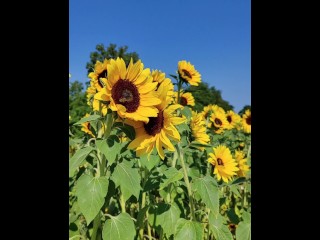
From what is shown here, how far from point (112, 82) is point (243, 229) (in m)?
0.83

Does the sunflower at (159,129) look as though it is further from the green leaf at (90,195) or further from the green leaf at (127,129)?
the green leaf at (90,195)

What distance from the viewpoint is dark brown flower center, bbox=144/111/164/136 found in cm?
129

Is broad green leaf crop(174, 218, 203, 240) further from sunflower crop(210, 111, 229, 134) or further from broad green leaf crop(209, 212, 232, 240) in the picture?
sunflower crop(210, 111, 229, 134)

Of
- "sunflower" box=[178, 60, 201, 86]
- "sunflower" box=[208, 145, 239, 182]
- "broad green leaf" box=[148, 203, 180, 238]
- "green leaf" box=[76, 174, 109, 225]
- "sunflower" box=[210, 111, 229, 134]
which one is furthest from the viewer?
"sunflower" box=[210, 111, 229, 134]

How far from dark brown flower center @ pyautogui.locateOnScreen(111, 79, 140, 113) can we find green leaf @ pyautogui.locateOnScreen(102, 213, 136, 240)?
39cm

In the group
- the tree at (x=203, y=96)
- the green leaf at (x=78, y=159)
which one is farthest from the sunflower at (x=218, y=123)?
the green leaf at (x=78, y=159)

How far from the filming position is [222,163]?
8.02 feet

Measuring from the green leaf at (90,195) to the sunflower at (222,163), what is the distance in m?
1.30

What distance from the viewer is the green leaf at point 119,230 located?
1.24 meters

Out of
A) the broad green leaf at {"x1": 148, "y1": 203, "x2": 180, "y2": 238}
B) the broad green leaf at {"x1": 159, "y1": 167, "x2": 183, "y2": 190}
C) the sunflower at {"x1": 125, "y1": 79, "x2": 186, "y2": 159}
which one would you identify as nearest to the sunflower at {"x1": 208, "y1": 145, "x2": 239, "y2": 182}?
the broad green leaf at {"x1": 148, "y1": 203, "x2": 180, "y2": 238}
